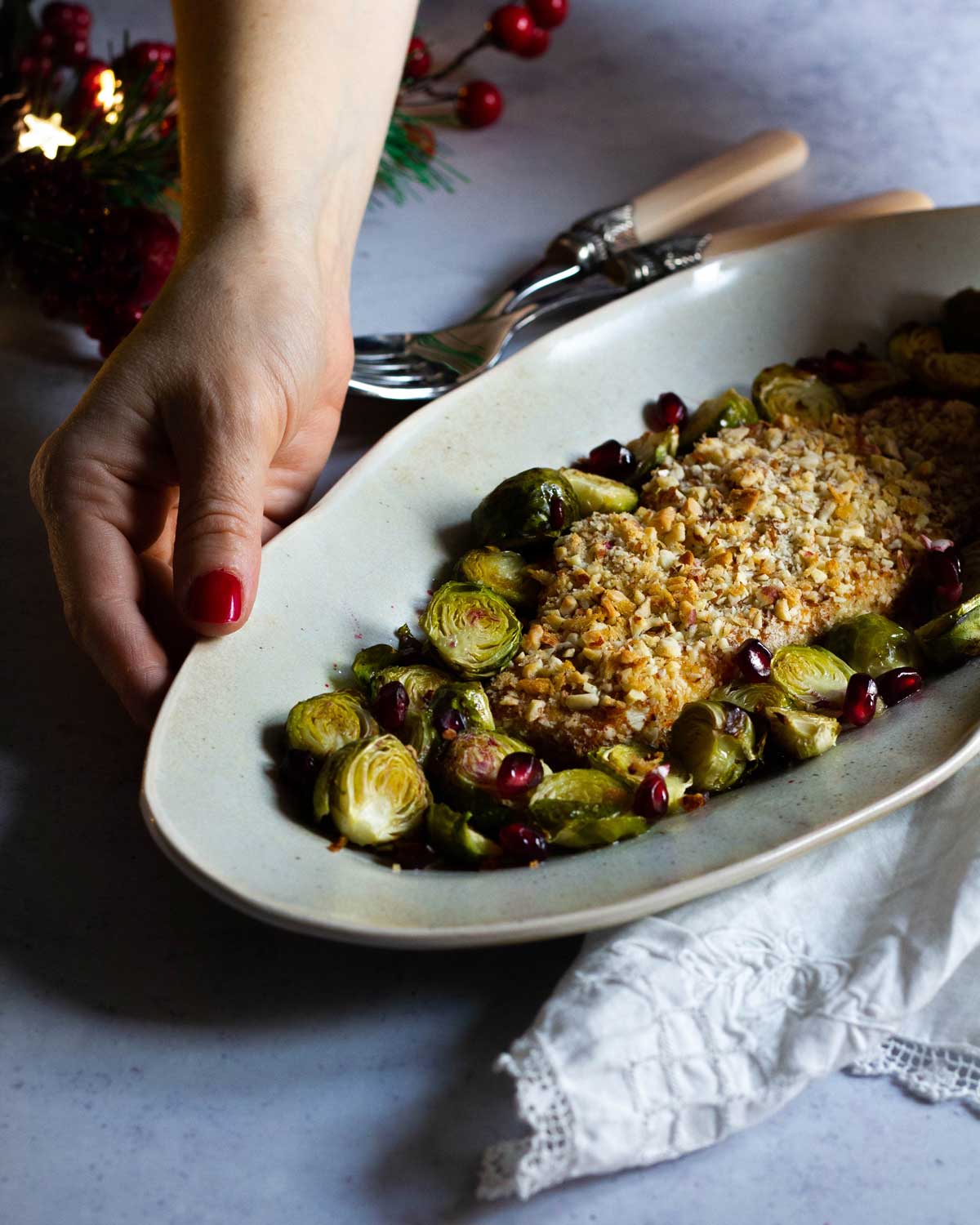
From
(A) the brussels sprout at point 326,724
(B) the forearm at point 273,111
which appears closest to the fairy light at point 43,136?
(B) the forearm at point 273,111

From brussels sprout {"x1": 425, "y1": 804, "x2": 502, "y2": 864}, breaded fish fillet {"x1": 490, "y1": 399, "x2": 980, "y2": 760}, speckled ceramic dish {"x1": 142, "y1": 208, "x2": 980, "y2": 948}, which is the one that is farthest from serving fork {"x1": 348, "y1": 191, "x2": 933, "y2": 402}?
brussels sprout {"x1": 425, "y1": 804, "x2": 502, "y2": 864}

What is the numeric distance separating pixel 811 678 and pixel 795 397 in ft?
3.57

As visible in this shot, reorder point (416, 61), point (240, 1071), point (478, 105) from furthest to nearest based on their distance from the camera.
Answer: point (478, 105) → point (416, 61) → point (240, 1071)

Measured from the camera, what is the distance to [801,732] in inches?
104

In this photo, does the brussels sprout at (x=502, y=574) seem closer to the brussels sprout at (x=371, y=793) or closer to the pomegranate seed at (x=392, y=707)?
the pomegranate seed at (x=392, y=707)

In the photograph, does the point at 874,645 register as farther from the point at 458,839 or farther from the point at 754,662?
the point at 458,839

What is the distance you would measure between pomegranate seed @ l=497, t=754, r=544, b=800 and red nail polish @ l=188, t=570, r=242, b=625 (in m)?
0.62

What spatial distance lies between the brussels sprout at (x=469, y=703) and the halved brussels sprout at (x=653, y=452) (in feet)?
2.98

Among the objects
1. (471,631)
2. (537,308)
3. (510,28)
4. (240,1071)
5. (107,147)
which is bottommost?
(240,1071)

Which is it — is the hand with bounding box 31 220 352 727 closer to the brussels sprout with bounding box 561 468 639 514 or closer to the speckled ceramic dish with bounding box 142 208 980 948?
the speckled ceramic dish with bounding box 142 208 980 948

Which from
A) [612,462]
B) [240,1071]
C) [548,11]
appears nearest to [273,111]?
[612,462]

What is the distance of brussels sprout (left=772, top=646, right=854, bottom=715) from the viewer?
278cm

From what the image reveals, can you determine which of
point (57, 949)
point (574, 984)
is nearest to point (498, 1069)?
point (574, 984)

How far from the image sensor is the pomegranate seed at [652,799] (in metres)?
2.51
